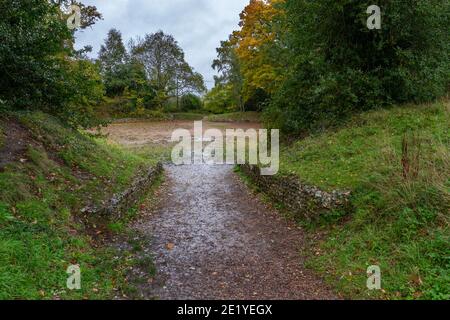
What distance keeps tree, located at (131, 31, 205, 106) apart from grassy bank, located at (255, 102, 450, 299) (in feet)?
117

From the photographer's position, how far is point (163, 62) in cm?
4334

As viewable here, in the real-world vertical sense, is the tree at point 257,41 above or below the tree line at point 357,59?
above

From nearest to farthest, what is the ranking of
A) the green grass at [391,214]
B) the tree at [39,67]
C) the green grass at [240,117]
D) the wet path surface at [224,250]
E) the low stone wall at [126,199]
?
the green grass at [391,214] → the wet path surface at [224,250] → the low stone wall at [126,199] → the tree at [39,67] → the green grass at [240,117]

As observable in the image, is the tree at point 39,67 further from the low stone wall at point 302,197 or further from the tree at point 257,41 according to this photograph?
the tree at point 257,41

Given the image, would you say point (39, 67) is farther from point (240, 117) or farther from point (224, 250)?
point (240, 117)

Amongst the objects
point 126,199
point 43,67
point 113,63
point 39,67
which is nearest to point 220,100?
point 113,63

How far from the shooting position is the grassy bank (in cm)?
497

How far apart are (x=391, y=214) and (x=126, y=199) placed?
6238 millimetres

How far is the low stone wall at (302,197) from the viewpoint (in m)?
7.31

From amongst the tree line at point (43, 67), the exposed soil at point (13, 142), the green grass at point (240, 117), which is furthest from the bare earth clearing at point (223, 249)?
the green grass at point (240, 117)

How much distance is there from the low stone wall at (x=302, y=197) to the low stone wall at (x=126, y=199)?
3877 millimetres

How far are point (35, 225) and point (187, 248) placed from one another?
9.32 ft

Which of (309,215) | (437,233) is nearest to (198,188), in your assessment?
(309,215)

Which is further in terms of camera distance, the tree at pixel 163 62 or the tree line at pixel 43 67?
the tree at pixel 163 62
